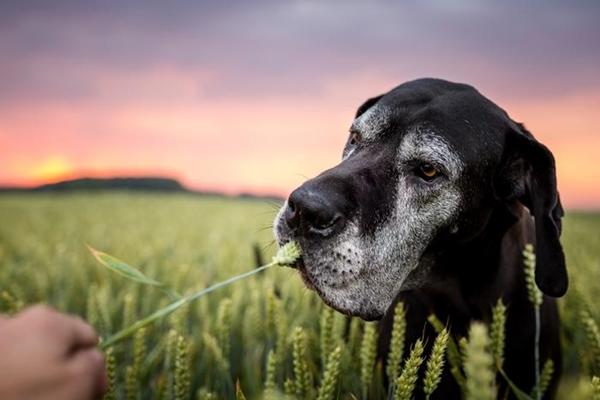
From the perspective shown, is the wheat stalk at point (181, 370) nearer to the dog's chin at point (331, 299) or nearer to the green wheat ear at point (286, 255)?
the green wheat ear at point (286, 255)

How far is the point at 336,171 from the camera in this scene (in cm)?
239

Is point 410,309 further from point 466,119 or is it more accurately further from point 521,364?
point 466,119

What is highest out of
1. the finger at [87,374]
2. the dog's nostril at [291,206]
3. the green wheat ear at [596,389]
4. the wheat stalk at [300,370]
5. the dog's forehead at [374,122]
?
the dog's forehead at [374,122]

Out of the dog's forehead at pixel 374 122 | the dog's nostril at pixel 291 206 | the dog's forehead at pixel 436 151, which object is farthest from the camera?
the dog's forehead at pixel 374 122

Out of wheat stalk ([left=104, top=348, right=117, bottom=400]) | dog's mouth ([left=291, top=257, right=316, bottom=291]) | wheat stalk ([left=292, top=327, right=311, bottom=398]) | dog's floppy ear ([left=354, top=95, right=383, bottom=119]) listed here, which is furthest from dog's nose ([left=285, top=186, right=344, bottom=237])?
dog's floppy ear ([left=354, top=95, right=383, bottom=119])

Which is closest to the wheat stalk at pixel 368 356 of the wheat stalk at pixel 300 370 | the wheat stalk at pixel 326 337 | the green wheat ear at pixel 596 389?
the wheat stalk at pixel 326 337

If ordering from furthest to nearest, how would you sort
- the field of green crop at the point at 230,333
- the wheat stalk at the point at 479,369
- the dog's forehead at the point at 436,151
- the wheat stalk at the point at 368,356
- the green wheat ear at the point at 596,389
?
the dog's forehead at the point at 436,151
the wheat stalk at the point at 368,356
the field of green crop at the point at 230,333
the green wheat ear at the point at 596,389
the wheat stalk at the point at 479,369

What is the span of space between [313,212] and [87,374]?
1299 mm

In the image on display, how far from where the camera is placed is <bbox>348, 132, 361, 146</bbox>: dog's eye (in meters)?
2.92

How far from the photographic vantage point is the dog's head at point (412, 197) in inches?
85.6

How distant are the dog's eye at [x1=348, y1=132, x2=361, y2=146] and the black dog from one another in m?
0.09

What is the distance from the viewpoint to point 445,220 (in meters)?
2.49

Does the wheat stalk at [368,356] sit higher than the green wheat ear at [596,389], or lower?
lower

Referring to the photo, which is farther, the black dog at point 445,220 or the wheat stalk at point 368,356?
the black dog at point 445,220
